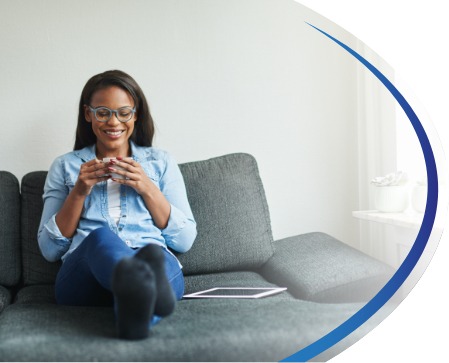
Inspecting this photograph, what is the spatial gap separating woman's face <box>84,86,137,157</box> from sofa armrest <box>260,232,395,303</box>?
0.50 m

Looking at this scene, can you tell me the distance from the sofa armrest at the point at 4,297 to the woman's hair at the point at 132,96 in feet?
1.25

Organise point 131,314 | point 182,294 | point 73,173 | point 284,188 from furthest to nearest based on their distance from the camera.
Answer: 1. point 284,188
2. point 73,173
3. point 182,294
4. point 131,314

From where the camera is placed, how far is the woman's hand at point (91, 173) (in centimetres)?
124

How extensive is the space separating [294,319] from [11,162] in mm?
1038

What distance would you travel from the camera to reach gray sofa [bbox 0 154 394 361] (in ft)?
2.91

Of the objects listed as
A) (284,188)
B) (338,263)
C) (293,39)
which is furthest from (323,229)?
(293,39)

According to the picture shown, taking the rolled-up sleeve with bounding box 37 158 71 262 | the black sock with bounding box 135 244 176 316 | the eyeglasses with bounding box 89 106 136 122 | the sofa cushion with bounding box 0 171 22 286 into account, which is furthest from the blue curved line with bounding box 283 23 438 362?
the sofa cushion with bounding box 0 171 22 286

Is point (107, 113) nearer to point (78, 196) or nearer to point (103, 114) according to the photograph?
point (103, 114)

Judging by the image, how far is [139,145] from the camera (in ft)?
4.82

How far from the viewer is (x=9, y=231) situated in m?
1.43

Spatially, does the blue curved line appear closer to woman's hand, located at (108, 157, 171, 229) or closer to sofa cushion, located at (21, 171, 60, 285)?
woman's hand, located at (108, 157, 171, 229)

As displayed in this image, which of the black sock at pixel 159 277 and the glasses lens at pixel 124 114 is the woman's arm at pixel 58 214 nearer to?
the glasses lens at pixel 124 114

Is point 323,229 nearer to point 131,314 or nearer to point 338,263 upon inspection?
point 338,263

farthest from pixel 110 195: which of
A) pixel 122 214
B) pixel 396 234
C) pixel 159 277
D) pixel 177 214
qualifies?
pixel 396 234
